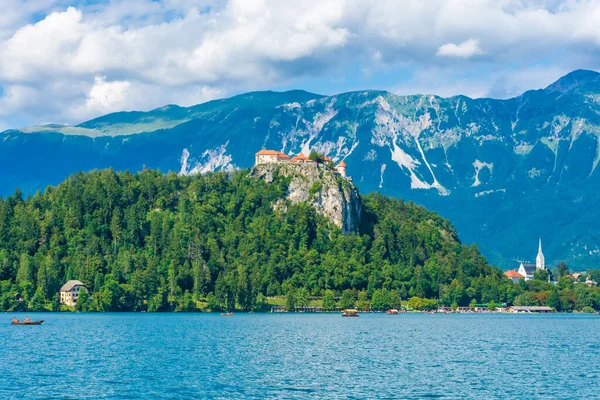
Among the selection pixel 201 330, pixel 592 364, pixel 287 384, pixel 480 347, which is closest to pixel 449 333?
pixel 480 347

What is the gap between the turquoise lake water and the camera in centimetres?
8081

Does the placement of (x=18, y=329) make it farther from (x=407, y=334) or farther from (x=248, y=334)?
(x=407, y=334)

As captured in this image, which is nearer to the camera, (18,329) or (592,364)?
(592,364)

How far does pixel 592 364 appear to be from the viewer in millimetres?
106875

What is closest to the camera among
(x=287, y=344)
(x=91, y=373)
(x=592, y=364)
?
(x=91, y=373)

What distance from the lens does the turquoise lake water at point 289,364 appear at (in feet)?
265

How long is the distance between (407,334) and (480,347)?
29.5 m

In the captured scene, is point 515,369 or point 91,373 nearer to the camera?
point 91,373

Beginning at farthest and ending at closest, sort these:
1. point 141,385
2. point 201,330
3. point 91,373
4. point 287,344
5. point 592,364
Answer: point 201,330 < point 287,344 < point 592,364 < point 91,373 < point 141,385

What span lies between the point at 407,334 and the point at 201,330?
35.9m

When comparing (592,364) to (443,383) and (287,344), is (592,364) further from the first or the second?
(287,344)

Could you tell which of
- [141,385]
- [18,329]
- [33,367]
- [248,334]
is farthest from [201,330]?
[141,385]

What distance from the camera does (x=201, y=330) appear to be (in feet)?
520

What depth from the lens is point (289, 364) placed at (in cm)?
10006
